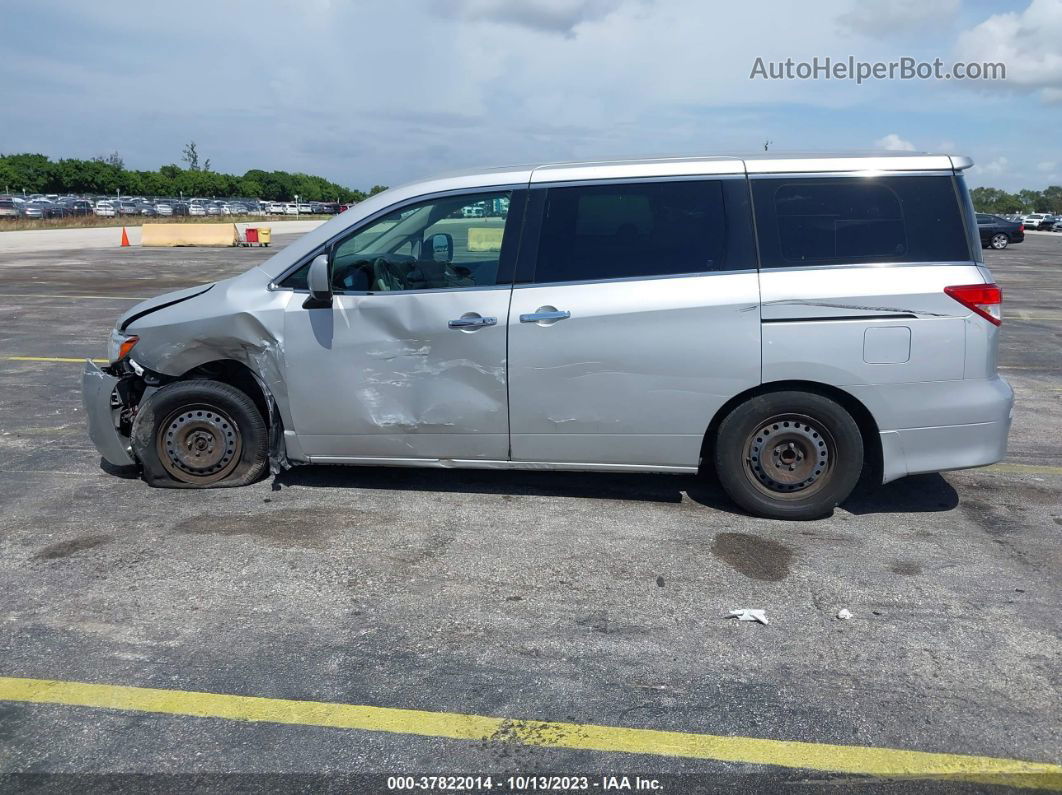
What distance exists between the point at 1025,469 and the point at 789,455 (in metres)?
2.25

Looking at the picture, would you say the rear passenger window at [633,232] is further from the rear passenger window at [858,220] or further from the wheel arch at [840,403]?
the wheel arch at [840,403]

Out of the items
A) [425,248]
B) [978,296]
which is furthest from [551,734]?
[978,296]

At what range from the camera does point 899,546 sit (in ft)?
16.0

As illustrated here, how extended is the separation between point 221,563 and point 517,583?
1510 mm

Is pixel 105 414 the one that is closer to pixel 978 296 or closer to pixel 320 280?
pixel 320 280

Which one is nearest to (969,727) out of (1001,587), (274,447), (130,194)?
(1001,587)

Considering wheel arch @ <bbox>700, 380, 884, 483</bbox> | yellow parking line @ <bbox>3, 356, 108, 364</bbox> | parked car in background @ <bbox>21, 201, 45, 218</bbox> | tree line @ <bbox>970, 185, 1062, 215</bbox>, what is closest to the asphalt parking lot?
wheel arch @ <bbox>700, 380, 884, 483</bbox>

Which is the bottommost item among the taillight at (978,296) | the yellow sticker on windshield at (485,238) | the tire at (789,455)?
the tire at (789,455)

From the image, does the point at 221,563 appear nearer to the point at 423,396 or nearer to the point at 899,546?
the point at 423,396

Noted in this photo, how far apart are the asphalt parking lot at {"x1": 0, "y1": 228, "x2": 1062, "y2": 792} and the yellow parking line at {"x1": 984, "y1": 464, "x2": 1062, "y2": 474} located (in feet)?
0.08

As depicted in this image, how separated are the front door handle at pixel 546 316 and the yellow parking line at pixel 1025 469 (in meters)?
3.39

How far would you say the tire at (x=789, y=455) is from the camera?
5047 millimetres

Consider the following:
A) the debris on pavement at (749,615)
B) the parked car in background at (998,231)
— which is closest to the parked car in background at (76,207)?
the parked car in background at (998,231)

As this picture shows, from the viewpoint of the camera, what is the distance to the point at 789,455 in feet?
17.0
